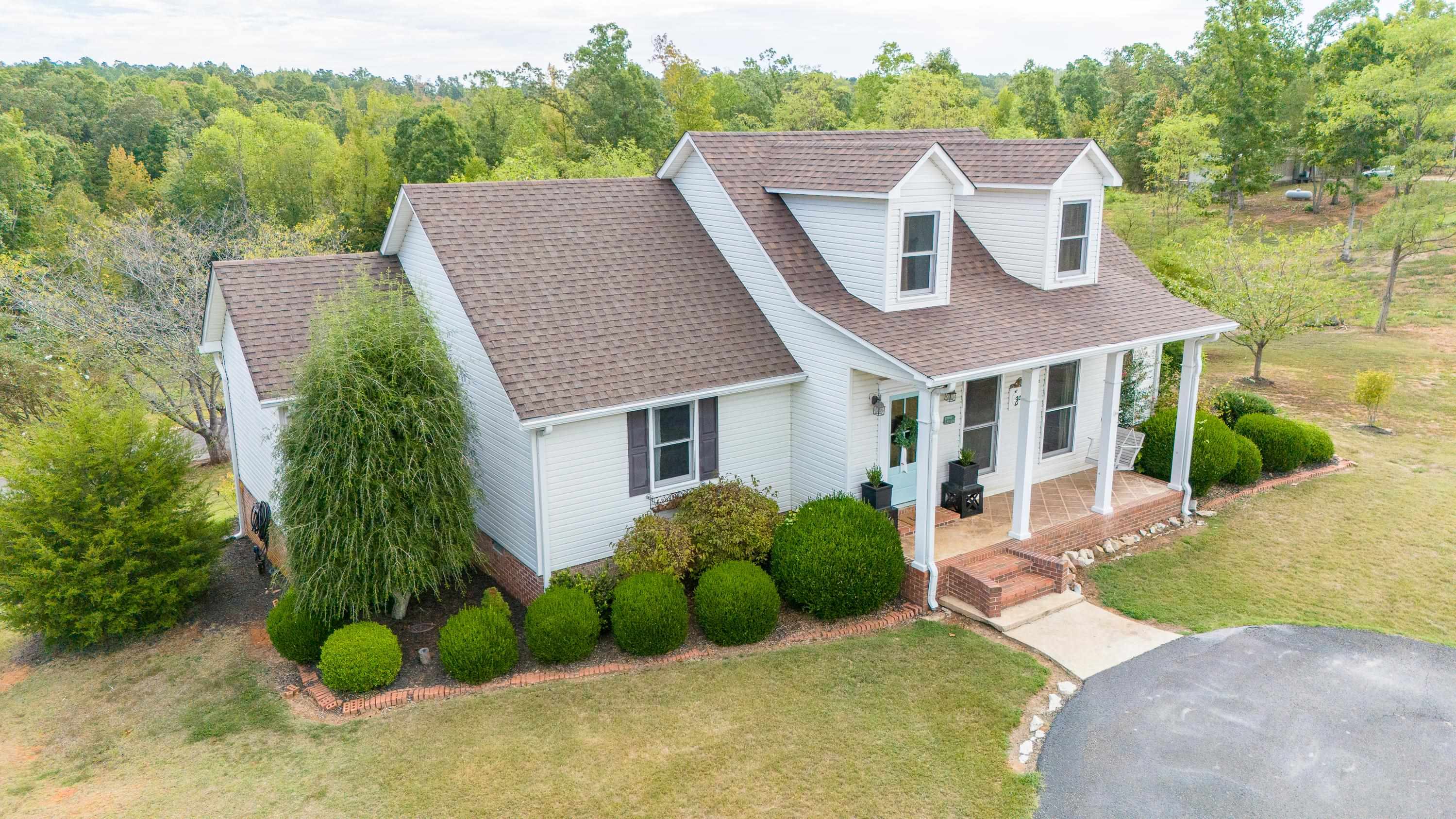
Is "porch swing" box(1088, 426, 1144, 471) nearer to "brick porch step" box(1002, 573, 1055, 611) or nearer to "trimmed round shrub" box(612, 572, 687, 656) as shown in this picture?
"brick porch step" box(1002, 573, 1055, 611)

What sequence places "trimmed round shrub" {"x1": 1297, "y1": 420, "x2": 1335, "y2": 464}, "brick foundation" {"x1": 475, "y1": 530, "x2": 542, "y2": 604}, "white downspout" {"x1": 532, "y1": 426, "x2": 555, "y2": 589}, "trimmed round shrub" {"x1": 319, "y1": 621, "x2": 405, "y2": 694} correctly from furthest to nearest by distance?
"trimmed round shrub" {"x1": 1297, "y1": 420, "x2": 1335, "y2": 464}, "brick foundation" {"x1": 475, "y1": 530, "x2": 542, "y2": 604}, "white downspout" {"x1": 532, "y1": 426, "x2": 555, "y2": 589}, "trimmed round shrub" {"x1": 319, "y1": 621, "x2": 405, "y2": 694}

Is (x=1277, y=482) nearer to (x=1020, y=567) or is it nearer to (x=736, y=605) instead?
(x=1020, y=567)

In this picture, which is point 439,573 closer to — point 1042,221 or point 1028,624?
point 1028,624

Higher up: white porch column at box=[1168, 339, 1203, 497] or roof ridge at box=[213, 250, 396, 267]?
roof ridge at box=[213, 250, 396, 267]

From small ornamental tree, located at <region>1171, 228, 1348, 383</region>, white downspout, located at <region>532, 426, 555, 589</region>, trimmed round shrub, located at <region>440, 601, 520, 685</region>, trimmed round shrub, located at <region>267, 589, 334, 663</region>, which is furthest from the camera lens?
small ornamental tree, located at <region>1171, 228, 1348, 383</region>

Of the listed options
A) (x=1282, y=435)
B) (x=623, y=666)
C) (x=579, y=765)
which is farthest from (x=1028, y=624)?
(x=1282, y=435)

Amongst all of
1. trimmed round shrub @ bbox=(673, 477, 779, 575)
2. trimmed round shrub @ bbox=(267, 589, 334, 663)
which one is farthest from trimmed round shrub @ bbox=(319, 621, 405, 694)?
trimmed round shrub @ bbox=(673, 477, 779, 575)

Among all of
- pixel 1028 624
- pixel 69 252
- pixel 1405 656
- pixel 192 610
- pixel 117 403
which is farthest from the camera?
pixel 69 252

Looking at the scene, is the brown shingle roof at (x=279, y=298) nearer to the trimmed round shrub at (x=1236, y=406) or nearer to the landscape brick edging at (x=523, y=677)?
the landscape brick edging at (x=523, y=677)
